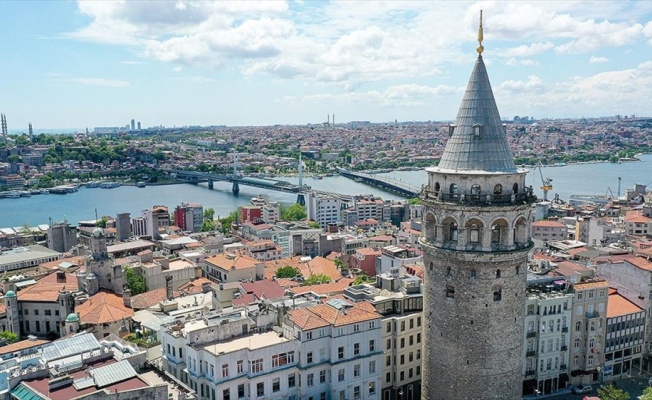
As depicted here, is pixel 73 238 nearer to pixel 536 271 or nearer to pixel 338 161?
pixel 536 271

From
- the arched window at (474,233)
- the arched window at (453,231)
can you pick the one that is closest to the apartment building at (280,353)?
the arched window at (453,231)

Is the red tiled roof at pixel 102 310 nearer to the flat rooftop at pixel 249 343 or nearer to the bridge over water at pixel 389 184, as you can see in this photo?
the flat rooftop at pixel 249 343

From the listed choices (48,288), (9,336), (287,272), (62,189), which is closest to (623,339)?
(287,272)

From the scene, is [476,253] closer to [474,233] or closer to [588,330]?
[474,233]

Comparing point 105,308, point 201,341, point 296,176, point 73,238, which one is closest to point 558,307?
point 201,341

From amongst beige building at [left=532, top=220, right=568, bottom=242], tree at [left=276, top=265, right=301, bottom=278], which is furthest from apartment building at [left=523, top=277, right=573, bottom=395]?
beige building at [left=532, top=220, right=568, bottom=242]

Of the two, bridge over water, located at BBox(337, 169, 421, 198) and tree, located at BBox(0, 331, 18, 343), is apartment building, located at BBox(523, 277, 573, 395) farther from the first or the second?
bridge over water, located at BBox(337, 169, 421, 198)
